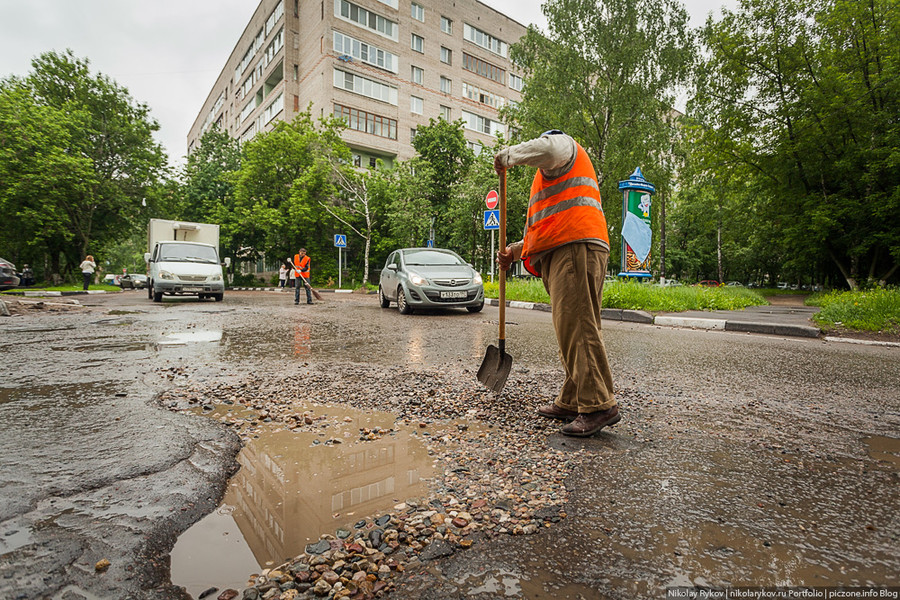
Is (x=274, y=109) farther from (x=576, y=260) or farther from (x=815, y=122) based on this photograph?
(x=576, y=260)

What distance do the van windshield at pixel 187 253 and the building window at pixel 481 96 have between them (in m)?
30.2

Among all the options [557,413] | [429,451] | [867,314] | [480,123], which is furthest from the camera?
[480,123]

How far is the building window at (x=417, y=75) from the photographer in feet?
118

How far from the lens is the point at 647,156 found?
2028cm

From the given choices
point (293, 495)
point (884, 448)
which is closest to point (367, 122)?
point (293, 495)

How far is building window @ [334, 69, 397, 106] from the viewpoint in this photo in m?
32.1

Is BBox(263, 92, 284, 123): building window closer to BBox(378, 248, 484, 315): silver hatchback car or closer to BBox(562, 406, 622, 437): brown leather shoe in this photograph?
BBox(378, 248, 484, 315): silver hatchback car

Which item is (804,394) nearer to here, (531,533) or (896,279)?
(531,533)

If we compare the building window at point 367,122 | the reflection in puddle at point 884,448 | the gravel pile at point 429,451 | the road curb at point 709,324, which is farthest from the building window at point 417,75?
the reflection in puddle at point 884,448

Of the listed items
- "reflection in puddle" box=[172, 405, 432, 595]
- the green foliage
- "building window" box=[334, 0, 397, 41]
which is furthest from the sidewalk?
"building window" box=[334, 0, 397, 41]

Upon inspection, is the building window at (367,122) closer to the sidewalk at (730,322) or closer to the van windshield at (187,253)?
the van windshield at (187,253)

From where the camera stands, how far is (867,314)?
8.20m

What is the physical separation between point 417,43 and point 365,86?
6582 millimetres

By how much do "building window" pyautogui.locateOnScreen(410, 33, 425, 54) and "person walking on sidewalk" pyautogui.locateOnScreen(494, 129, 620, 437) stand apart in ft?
125
